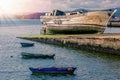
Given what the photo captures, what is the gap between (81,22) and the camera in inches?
4124

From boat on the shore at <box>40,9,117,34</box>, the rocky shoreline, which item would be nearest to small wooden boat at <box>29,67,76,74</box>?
the rocky shoreline

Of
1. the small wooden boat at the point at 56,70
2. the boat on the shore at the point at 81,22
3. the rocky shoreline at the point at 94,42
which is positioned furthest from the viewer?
the boat on the shore at the point at 81,22

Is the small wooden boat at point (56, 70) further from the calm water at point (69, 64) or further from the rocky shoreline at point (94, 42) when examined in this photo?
the rocky shoreline at point (94, 42)

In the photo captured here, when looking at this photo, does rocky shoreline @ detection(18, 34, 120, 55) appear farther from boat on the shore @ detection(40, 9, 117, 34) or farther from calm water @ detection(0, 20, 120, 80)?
boat on the shore @ detection(40, 9, 117, 34)

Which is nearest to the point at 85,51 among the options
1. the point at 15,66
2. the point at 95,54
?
the point at 95,54

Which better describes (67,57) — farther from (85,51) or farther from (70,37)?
(70,37)

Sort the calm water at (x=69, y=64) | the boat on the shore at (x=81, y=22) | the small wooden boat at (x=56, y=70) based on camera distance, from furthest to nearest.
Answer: the boat on the shore at (x=81, y=22) < the small wooden boat at (x=56, y=70) < the calm water at (x=69, y=64)

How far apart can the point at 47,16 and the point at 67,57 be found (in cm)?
5611

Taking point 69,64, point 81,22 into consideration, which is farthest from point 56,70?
point 81,22

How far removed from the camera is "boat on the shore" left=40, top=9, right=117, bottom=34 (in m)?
99.0

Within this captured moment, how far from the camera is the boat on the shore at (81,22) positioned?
9900 cm

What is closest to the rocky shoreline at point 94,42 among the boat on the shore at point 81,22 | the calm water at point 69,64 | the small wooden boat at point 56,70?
the calm water at point 69,64

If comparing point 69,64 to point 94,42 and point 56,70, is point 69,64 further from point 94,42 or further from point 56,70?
point 94,42

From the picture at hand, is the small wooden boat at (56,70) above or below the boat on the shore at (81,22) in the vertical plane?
below
